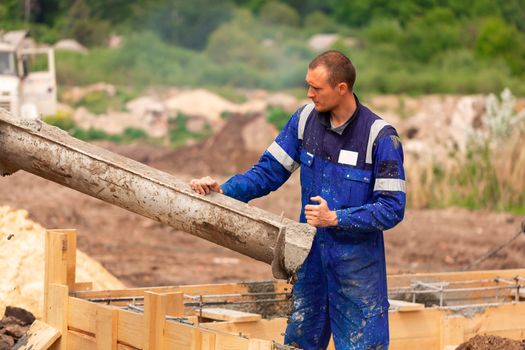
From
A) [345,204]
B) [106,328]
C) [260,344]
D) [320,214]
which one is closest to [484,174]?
[106,328]

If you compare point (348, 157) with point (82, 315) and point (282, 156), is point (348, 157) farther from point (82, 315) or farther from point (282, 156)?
point (82, 315)

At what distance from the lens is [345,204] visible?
243 inches

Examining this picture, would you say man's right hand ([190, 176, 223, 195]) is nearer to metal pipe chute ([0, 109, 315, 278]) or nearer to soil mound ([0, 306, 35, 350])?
metal pipe chute ([0, 109, 315, 278])

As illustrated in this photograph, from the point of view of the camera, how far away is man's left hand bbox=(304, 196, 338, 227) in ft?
19.4

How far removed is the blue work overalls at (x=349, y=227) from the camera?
239 inches

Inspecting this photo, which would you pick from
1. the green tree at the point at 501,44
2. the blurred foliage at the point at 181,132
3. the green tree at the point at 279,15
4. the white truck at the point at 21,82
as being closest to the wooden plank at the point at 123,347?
the white truck at the point at 21,82

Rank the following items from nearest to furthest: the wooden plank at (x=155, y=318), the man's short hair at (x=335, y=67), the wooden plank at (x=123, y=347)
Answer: the man's short hair at (x=335, y=67)
the wooden plank at (x=155, y=318)
the wooden plank at (x=123, y=347)

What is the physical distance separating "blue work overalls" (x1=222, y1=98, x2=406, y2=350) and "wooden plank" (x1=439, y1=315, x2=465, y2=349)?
1296 millimetres

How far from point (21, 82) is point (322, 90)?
21.2 metres

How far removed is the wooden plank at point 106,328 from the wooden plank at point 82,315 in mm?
62

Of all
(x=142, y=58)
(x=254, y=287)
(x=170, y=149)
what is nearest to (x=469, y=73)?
(x=142, y=58)

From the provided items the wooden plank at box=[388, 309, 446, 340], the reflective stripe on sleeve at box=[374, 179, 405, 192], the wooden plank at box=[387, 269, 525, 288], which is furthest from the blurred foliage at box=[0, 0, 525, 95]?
the reflective stripe on sleeve at box=[374, 179, 405, 192]

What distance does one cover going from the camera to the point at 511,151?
18.2 metres

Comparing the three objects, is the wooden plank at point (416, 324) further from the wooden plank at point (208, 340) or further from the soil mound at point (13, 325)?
the soil mound at point (13, 325)
